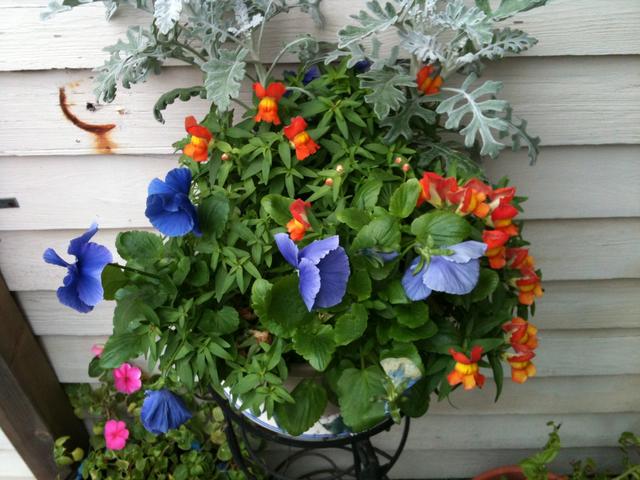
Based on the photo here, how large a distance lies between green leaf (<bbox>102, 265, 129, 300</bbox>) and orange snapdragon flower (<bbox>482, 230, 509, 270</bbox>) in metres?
0.55

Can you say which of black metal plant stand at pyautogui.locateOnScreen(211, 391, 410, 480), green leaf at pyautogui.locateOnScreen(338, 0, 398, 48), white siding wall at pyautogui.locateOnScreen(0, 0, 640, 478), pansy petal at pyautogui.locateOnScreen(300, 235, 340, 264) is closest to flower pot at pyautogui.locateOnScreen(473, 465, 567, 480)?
white siding wall at pyautogui.locateOnScreen(0, 0, 640, 478)

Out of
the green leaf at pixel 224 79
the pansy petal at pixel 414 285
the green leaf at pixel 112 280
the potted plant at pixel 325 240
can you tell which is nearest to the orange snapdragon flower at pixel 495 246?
the potted plant at pixel 325 240

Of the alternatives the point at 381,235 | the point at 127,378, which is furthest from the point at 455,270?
the point at 127,378

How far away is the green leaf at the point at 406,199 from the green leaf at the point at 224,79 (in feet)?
0.96

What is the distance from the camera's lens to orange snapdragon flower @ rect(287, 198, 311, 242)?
33.5 inches

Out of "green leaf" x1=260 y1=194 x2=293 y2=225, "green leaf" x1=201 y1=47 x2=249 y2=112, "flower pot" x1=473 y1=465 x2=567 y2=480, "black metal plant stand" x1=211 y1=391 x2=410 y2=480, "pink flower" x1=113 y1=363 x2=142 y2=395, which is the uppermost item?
"green leaf" x1=201 y1=47 x2=249 y2=112

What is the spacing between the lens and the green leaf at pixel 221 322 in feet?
2.98

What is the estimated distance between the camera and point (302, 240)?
88 centimetres

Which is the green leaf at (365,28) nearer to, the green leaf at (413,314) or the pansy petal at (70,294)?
the green leaf at (413,314)

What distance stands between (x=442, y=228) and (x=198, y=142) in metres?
0.41

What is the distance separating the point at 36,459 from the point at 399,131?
1.44m

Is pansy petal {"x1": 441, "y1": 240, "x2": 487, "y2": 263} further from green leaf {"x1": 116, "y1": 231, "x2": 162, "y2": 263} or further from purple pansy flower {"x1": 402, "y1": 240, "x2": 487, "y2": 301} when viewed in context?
green leaf {"x1": 116, "y1": 231, "x2": 162, "y2": 263}

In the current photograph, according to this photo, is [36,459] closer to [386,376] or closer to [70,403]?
[70,403]

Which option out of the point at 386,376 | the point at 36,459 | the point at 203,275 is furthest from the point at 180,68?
the point at 36,459
